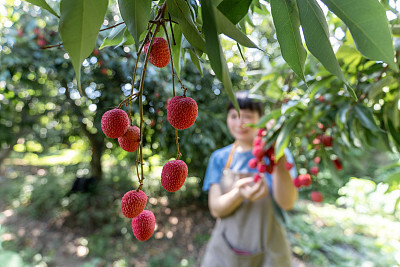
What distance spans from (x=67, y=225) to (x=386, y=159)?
4828 mm

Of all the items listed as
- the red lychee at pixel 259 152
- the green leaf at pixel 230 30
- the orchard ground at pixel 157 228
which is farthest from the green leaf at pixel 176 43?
the orchard ground at pixel 157 228

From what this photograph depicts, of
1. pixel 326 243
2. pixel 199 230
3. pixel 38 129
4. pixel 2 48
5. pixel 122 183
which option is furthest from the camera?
pixel 122 183

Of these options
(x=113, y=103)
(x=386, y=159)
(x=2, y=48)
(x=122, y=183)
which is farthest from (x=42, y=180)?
(x=386, y=159)

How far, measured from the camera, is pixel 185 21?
0.78ft

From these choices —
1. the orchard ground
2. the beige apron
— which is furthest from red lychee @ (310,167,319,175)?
the orchard ground

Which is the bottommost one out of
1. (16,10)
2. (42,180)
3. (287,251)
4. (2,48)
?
(42,180)

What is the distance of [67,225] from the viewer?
277cm

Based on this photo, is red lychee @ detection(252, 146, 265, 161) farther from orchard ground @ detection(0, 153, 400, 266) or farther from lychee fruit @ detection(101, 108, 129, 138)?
orchard ground @ detection(0, 153, 400, 266)

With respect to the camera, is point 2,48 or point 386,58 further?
point 2,48

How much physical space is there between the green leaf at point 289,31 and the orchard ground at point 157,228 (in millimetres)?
1951

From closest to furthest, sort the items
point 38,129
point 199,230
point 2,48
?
point 2,48 → point 199,230 → point 38,129

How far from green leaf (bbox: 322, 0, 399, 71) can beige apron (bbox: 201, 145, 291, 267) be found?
1.01 metres

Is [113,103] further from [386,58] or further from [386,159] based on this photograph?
[386,159]

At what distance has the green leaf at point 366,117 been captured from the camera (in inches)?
22.4
